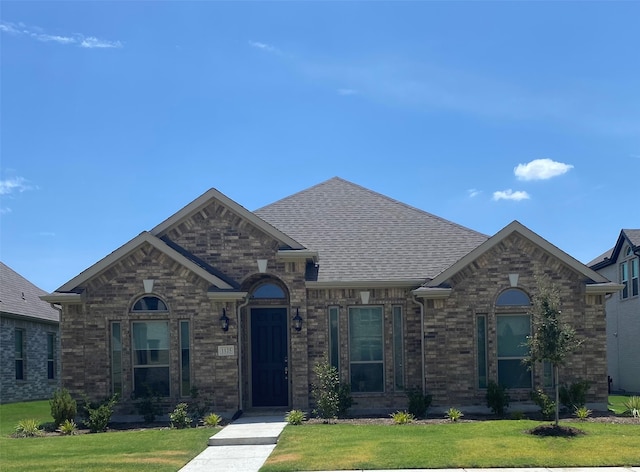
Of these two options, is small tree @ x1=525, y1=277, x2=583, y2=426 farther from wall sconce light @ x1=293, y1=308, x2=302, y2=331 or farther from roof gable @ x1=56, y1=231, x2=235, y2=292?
roof gable @ x1=56, y1=231, x2=235, y2=292

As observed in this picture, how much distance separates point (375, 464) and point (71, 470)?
4648mm

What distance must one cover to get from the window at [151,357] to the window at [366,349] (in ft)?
14.9

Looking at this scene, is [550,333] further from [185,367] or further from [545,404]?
[185,367]

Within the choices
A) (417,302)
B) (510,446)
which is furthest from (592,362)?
(510,446)

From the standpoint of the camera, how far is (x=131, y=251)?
661 inches

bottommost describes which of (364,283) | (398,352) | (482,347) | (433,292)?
(398,352)

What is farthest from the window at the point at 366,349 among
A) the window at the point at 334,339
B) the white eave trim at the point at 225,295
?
the white eave trim at the point at 225,295

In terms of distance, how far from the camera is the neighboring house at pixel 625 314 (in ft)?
89.7

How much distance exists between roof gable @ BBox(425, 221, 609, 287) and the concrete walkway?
17.2 ft

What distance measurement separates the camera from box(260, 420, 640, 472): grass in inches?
420

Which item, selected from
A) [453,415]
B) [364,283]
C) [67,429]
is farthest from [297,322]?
[67,429]

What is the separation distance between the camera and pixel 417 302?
57.0ft

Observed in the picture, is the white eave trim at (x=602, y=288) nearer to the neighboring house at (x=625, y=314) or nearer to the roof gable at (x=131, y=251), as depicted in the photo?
the roof gable at (x=131, y=251)

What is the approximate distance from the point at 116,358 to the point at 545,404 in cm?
999
